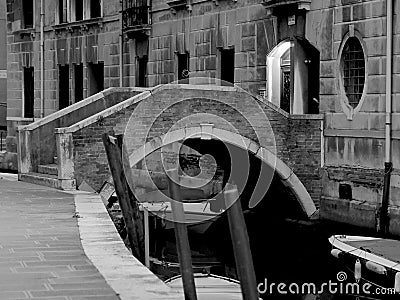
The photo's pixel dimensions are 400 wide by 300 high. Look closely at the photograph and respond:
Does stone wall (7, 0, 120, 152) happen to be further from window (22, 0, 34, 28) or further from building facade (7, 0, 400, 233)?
window (22, 0, 34, 28)

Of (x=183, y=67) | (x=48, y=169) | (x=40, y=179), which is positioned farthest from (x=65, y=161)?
(x=183, y=67)

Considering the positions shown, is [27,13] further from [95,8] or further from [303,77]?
[303,77]

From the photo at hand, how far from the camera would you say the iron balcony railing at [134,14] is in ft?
63.8

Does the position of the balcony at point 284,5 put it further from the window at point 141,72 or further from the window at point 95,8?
the window at point 95,8

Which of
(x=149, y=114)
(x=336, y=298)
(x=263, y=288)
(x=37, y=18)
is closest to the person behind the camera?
(x=336, y=298)

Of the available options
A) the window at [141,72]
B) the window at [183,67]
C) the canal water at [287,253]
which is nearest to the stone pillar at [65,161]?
the canal water at [287,253]

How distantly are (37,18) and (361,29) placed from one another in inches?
482

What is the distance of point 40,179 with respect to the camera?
13.0 m

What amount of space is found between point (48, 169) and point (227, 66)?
4.81m

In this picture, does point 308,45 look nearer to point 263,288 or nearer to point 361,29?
point 361,29

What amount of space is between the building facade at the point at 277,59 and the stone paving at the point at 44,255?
4.55 meters

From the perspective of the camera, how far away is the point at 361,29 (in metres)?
13.6

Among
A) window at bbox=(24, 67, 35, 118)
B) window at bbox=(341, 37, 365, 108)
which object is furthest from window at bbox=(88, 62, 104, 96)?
window at bbox=(341, 37, 365, 108)

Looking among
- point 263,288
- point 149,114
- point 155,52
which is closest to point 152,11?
point 155,52
